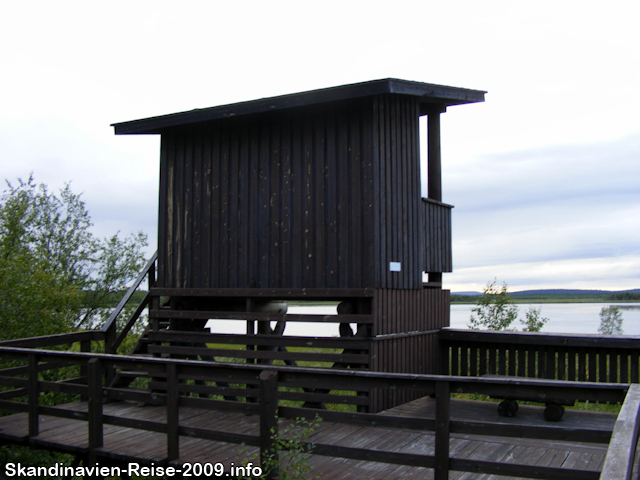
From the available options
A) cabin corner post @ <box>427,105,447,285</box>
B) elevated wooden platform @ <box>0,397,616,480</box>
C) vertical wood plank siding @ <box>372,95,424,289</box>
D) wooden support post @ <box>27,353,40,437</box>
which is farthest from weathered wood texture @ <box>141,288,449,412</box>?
wooden support post @ <box>27,353,40,437</box>

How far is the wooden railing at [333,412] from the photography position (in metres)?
3.96

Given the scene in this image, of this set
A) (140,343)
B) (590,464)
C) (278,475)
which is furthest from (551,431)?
(140,343)

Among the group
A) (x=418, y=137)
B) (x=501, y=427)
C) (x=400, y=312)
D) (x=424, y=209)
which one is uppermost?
(x=418, y=137)

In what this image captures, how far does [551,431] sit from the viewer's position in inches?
156

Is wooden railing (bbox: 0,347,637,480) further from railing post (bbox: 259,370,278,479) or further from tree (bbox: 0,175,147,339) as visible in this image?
tree (bbox: 0,175,147,339)

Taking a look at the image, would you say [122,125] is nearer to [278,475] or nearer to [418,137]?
[418,137]

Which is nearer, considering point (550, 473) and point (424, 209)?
point (550, 473)

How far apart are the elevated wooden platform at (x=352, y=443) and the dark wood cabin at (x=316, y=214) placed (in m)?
1.04

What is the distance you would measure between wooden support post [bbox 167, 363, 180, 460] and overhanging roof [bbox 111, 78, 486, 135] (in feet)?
13.2

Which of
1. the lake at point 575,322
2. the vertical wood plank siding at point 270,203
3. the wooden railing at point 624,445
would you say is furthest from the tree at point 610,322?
the wooden railing at point 624,445

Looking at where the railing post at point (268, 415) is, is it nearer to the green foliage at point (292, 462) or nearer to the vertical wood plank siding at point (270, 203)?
the green foliage at point (292, 462)

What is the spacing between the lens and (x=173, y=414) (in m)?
5.46

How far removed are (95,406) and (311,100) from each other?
457cm

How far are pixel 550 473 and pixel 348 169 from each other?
481 centimetres
